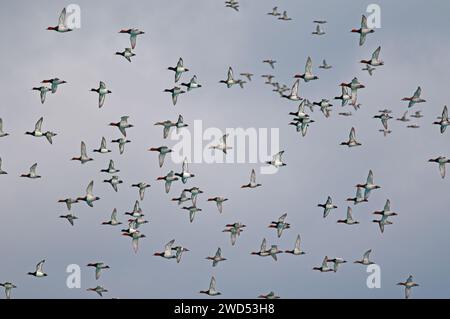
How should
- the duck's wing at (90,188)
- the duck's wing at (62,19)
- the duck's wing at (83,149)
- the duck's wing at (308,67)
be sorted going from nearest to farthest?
the duck's wing at (62,19) → the duck's wing at (308,67) → the duck's wing at (90,188) → the duck's wing at (83,149)

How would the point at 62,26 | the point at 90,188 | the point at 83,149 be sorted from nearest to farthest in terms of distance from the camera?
1. the point at 62,26
2. the point at 90,188
3. the point at 83,149

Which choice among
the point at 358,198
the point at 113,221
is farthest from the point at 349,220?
the point at 113,221

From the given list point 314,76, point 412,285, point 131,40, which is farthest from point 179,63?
point 412,285

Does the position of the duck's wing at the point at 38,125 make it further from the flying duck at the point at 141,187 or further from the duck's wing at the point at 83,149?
the flying duck at the point at 141,187

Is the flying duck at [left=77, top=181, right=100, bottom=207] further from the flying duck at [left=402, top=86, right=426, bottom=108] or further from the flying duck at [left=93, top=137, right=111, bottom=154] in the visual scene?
the flying duck at [left=402, top=86, right=426, bottom=108]

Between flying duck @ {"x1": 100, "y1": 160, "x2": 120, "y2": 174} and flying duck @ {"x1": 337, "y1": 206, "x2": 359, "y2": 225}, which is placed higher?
flying duck @ {"x1": 100, "y1": 160, "x2": 120, "y2": 174}

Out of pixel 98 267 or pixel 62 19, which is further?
pixel 98 267

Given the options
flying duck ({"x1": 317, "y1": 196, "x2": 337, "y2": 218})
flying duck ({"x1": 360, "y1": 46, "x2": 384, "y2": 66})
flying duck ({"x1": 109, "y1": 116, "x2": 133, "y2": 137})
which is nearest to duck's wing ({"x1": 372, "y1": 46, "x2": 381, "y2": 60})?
flying duck ({"x1": 360, "y1": 46, "x2": 384, "y2": 66})

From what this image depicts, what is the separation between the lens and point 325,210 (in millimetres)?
191500

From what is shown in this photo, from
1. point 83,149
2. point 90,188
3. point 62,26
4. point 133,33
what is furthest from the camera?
point 83,149

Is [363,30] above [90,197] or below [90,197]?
above

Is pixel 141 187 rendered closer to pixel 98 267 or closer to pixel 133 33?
pixel 98 267

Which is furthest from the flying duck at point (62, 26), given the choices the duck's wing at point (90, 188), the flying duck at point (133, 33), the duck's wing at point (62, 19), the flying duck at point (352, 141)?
the flying duck at point (352, 141)
